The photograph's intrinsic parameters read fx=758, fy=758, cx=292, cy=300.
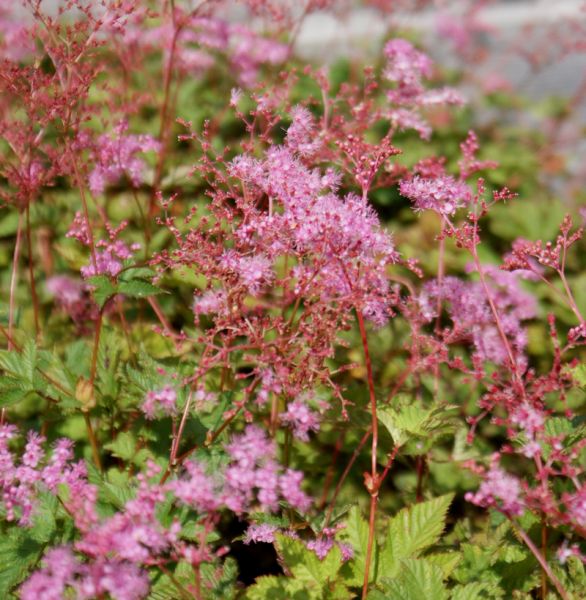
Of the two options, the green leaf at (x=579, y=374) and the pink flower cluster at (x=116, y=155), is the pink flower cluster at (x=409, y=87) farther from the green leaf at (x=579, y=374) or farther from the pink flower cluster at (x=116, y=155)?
the green leaf at (x=579, y=374)

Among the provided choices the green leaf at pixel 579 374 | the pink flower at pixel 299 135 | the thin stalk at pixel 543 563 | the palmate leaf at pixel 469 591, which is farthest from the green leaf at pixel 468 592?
the pink flower at pixel 299 135

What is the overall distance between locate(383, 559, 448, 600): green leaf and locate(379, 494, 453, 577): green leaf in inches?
4.3

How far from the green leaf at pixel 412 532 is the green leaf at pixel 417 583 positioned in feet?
0.36

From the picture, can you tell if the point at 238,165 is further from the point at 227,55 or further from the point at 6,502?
the point at 227,55

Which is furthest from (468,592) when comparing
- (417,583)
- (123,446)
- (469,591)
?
(123,446)

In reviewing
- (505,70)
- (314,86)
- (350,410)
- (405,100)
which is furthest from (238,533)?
(505,70)

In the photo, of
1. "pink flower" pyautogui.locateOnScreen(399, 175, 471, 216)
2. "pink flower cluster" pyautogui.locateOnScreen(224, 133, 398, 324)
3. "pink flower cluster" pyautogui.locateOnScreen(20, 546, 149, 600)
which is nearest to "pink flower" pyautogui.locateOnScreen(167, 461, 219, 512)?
"pink flower cluster" pyautogui.locateOnScreen(20, 546, 149, 600)

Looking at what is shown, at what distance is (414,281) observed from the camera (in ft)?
10.7

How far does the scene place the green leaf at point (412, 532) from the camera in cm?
174

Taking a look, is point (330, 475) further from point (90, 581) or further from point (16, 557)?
point (90, 581)

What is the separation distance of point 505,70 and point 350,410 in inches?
204

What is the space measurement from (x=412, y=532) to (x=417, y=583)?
0.23 metres

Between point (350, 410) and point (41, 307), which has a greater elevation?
point (350, 410)

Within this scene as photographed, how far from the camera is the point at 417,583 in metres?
1.56
